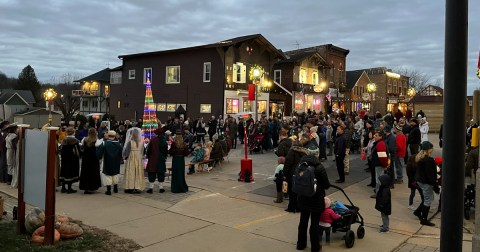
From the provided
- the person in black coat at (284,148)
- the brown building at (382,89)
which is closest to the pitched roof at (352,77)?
the brown building at (382,89)

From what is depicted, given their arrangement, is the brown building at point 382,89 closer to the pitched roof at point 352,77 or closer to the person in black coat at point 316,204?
the pitched roof at point 352,77

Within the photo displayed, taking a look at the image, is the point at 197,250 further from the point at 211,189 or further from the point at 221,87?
the point at 221,87

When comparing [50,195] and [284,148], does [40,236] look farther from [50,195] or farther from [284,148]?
[284,148]

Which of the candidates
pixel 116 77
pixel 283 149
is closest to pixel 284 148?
pixel 283 149

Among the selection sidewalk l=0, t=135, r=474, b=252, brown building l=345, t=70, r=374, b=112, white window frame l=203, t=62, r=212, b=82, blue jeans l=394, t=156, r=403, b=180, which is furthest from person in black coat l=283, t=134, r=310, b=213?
brown building l=345, t=70, r=374, b=112

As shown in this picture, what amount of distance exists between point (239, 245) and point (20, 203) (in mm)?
3856

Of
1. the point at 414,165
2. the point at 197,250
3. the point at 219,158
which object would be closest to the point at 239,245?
the point at 197,250

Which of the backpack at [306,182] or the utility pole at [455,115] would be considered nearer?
the utility pole at [455,115]

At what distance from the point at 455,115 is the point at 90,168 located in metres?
8.88

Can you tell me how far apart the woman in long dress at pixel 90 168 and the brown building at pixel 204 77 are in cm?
2232

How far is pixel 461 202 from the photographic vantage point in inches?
152

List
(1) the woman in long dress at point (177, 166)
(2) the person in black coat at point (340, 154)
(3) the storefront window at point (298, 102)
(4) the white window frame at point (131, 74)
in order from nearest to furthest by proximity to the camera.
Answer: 1. (1) the woman in long dress at point (177, 166)
2. (2) the person in black coat at point (340, 154)
3. (4) the white window frame at point (131, 74)
4. (3) the storefront window at point (298, 102)

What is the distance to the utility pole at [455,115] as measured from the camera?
12.7 feet

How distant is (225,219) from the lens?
26.5ft
